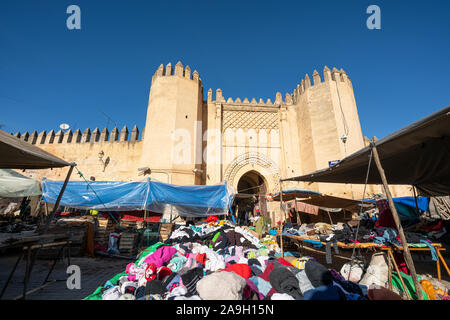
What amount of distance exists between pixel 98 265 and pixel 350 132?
12515 millimetres

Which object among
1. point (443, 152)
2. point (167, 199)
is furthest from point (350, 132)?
point (167, 199)

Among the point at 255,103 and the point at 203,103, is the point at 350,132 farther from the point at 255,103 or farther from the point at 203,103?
the point at 203,103

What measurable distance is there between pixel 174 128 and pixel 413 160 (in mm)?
9280

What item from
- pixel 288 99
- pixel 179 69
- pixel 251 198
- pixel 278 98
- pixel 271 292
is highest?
pixel 179 69

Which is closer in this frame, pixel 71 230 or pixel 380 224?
pixel 380 224

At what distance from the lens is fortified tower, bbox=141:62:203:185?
9711mm

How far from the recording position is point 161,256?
3.22 meters

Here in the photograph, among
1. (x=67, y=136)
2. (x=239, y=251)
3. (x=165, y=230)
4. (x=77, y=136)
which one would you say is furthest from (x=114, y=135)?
(x=239, y=251)

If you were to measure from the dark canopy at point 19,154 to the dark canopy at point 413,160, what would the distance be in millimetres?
5000

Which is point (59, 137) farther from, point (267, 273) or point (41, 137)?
point (267, 273)

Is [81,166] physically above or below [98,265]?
above

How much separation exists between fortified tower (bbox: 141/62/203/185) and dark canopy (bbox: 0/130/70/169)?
5.67 meters

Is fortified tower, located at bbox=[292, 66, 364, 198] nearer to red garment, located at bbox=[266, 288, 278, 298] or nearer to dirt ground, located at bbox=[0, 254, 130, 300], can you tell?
red garment, located at bbox=[266, 288, 278, 298]

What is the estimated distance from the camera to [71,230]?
18.1 feet
